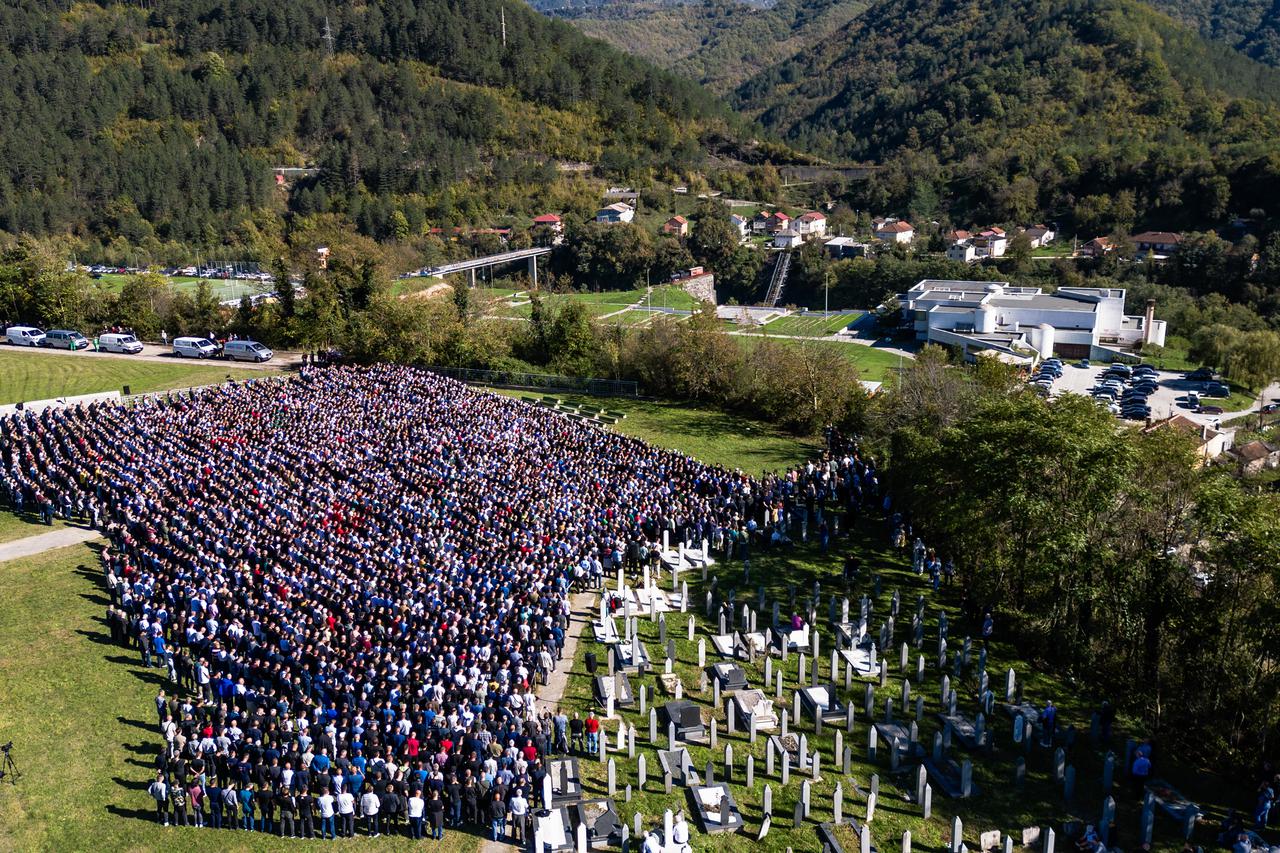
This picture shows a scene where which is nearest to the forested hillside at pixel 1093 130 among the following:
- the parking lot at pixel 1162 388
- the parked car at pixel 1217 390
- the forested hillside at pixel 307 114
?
the forested hillside at pixel 307 114

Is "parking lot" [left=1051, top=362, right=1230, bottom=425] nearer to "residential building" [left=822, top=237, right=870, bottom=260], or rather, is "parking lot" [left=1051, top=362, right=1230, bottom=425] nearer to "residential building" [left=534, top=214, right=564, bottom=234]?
"residential building" [left=822, top=237, right=870, bottom=260]

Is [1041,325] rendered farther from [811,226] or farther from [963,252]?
[811,226]

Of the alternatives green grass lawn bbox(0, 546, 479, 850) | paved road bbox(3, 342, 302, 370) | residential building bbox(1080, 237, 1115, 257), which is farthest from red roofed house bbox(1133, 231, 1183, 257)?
green grass lawn bbox(0, 546, 479, 850)

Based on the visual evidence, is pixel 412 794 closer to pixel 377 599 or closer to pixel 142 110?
pixel 377 599

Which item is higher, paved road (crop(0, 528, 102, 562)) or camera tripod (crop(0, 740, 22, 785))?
paved road (crop(0, 528, 102, 562))

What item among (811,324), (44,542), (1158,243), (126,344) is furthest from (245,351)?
(1158,243)

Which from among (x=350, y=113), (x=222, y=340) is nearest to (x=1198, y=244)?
(x=222, y=340)
